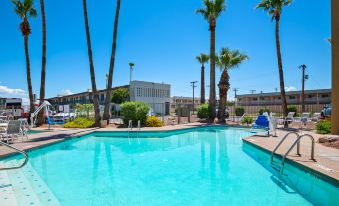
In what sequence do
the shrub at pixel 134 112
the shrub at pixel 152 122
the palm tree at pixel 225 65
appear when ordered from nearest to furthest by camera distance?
the shrub at pixel 134 112
the shrub at pixel 152 122
the palm tree at pixel 225 65

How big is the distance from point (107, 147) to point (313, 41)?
18.2 m

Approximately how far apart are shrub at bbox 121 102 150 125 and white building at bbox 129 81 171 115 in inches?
612

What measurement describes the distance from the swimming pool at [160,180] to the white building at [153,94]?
961 inches

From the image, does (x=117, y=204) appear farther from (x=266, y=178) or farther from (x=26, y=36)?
(x=26, y=36)

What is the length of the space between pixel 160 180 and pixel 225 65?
16.0 meters

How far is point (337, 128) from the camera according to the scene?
9336mm

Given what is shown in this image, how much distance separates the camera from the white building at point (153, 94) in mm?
34731

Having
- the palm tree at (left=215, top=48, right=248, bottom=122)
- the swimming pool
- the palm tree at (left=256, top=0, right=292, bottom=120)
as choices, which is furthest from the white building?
the swimming pool

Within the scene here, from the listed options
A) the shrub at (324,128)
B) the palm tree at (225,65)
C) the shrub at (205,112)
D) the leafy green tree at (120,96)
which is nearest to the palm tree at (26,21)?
the shrub at (205,112)

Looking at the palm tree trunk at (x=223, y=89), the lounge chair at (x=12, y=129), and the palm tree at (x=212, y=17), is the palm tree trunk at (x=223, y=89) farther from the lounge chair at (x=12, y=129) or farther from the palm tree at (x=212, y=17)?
the lounge chair at (x=12, y=129)

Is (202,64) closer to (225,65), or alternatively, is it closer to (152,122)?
(225,65)

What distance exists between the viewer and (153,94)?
126 ft

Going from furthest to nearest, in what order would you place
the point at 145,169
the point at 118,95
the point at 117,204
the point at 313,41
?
1. the point at 118,95
2. the point at 313,41
3. the point at 145,169
4. the point at 117,204

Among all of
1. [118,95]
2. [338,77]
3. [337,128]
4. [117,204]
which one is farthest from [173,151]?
[118,95]
